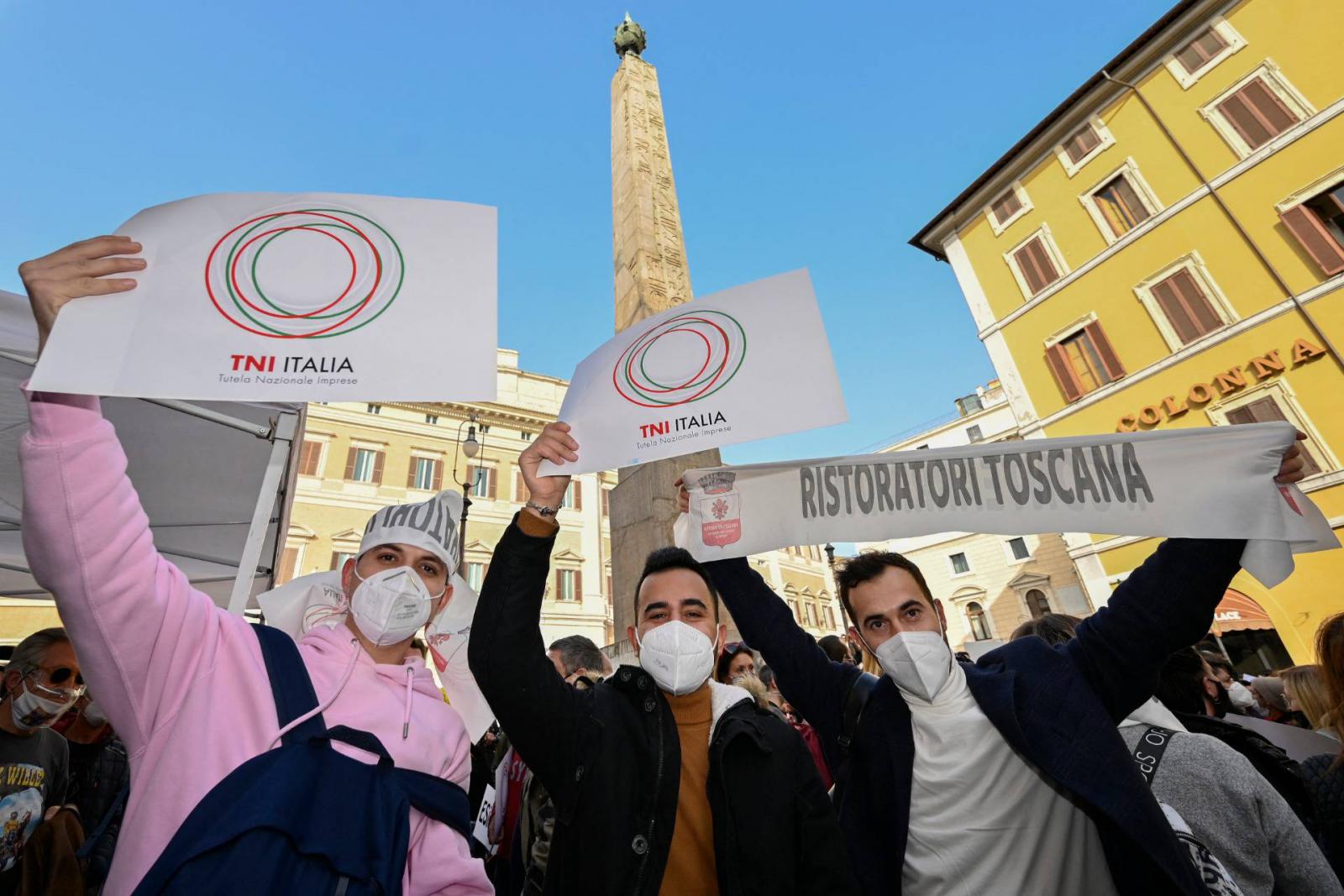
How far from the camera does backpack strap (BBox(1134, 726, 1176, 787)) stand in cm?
181

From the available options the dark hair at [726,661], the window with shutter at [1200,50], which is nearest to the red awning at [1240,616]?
the window with shutter at [1200,50]

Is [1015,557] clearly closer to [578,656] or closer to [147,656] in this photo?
[578,656]

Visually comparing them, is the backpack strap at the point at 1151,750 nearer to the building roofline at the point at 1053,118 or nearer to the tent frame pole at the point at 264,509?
the tent frame pole at the point at 264,509

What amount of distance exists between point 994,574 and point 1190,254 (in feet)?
65.0

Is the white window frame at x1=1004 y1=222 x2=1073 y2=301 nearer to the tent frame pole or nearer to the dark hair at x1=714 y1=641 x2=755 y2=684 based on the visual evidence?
the dark hair at x1=714 y1=641 x2=755 y2=684

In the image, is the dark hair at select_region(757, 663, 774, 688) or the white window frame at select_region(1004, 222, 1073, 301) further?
the white window frame at select_region(1004, 222, 1073, 301)

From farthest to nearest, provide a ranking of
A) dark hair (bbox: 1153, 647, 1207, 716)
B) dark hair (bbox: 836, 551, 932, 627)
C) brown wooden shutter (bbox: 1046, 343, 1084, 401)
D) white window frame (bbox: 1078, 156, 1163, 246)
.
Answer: brown wooden shutter (bbox: 1046, 343, 1084, 401)
white window frame (bbox: 1078, 156, 1163, 246)
dark hair (bbox: 1153, 647, 1207, 716)
dark hair (bbox: 836, 551, 932, 627)

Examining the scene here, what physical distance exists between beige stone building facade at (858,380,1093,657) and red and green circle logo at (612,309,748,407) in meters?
26.2

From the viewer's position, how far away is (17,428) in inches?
136

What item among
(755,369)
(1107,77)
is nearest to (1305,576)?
(1107,77)

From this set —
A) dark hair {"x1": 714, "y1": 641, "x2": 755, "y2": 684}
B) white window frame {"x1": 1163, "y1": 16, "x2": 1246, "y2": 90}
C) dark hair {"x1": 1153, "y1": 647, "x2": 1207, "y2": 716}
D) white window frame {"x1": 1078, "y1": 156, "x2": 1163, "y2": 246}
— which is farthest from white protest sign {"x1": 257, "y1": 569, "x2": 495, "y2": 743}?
white window frame {"x1": 1163, "y1": 16, "x2": 1246, "y2": 90}

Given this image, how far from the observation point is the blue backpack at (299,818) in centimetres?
98

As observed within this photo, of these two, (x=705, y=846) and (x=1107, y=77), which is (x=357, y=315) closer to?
(x=705, y=846)

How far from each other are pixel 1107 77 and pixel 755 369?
66.5ft
